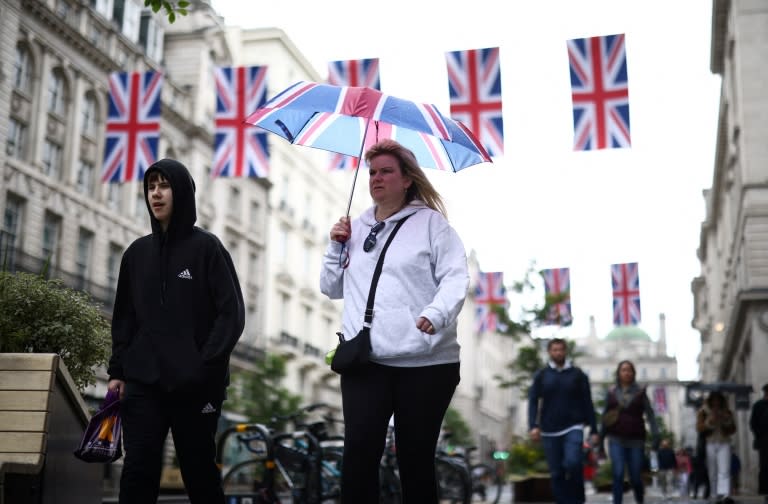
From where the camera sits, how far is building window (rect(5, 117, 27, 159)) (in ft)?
104

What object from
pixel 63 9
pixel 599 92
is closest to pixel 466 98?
pixel 599 92

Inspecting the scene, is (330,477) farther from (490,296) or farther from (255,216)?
(255,216)

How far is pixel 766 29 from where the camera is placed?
90.4 feet

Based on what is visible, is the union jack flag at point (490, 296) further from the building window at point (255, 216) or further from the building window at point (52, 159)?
the building window at point (255, 216)

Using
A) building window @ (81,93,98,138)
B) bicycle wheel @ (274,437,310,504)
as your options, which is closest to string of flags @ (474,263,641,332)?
building window @ (81,93,98,138)

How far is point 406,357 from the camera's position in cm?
470

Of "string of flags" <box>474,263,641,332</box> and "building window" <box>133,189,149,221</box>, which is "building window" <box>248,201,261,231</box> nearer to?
"building window" <box>133,189,149,221</box>

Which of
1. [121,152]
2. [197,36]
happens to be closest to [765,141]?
[121,152]

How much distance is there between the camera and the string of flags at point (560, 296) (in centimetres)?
2856

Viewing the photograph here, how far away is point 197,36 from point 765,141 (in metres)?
27.2

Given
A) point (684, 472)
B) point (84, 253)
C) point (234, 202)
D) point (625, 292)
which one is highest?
point (234, 202)

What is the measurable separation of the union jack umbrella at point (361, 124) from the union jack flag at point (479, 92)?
403 inches

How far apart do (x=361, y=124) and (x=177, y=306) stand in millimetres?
2339

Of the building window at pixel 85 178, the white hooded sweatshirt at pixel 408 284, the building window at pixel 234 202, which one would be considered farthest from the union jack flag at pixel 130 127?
the building window at pixel 234 202
